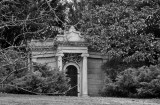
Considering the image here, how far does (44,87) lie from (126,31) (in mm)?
7231

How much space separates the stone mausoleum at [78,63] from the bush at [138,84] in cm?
509

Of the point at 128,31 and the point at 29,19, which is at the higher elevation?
the point at 128,31

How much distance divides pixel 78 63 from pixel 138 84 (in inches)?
311

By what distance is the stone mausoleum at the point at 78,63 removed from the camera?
2451 cm

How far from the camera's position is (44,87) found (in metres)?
16.7

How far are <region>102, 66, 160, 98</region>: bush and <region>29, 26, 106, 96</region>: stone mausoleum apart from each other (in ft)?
16.7

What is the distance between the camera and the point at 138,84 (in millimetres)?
18312

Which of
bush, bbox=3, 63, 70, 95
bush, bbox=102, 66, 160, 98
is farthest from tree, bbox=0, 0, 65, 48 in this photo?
bush, bbox=102, 66, 160, 98

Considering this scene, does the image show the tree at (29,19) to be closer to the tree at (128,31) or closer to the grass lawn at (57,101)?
the grass lawn at (57,101)

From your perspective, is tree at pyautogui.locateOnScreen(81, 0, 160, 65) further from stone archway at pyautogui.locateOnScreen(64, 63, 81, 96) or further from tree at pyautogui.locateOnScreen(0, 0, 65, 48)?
tree at pyautogui.locateOnScreen(0, 0, 65, 48)

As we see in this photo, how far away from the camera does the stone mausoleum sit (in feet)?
80.4

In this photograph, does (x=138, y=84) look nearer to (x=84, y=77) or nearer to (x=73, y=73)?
(x=84, y=77)

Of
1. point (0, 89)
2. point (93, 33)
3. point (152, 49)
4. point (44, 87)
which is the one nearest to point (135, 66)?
point (152, 49)

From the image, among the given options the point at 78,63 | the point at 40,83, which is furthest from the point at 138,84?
the point at 78,63
